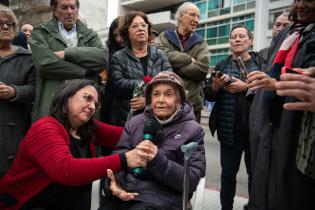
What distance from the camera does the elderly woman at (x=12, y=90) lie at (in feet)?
9.87

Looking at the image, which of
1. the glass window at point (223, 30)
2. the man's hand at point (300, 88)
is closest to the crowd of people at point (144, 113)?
the man's hand at point (300, 88)

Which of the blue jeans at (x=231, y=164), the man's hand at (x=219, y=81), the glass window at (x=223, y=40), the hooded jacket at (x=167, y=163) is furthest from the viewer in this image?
the glass window at (x=223, y=40)

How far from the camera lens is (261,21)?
29047mm

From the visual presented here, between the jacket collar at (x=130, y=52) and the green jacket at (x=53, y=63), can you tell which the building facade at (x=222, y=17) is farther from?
the green jacket at (x=53, y=63)

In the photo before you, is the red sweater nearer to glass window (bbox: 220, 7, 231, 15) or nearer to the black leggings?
the black leggings

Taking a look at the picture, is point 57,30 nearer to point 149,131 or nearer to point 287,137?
point 149,131

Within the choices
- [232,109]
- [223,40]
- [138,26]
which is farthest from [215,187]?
[223,40]

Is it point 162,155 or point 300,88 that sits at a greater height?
point 300,88

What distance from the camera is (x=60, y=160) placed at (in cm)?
214

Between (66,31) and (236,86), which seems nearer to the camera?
(66,31)

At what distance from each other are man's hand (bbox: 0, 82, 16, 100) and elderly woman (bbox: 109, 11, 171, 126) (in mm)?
889

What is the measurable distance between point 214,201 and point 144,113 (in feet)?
7.30

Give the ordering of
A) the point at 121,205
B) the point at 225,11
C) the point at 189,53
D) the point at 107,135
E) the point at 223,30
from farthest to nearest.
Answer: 1. the point at 223,30
2. the point at 225,11
3. the point at 189,53
4. the point at 107,135
5. the point at 121,205

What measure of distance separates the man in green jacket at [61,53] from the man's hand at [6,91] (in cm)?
20
